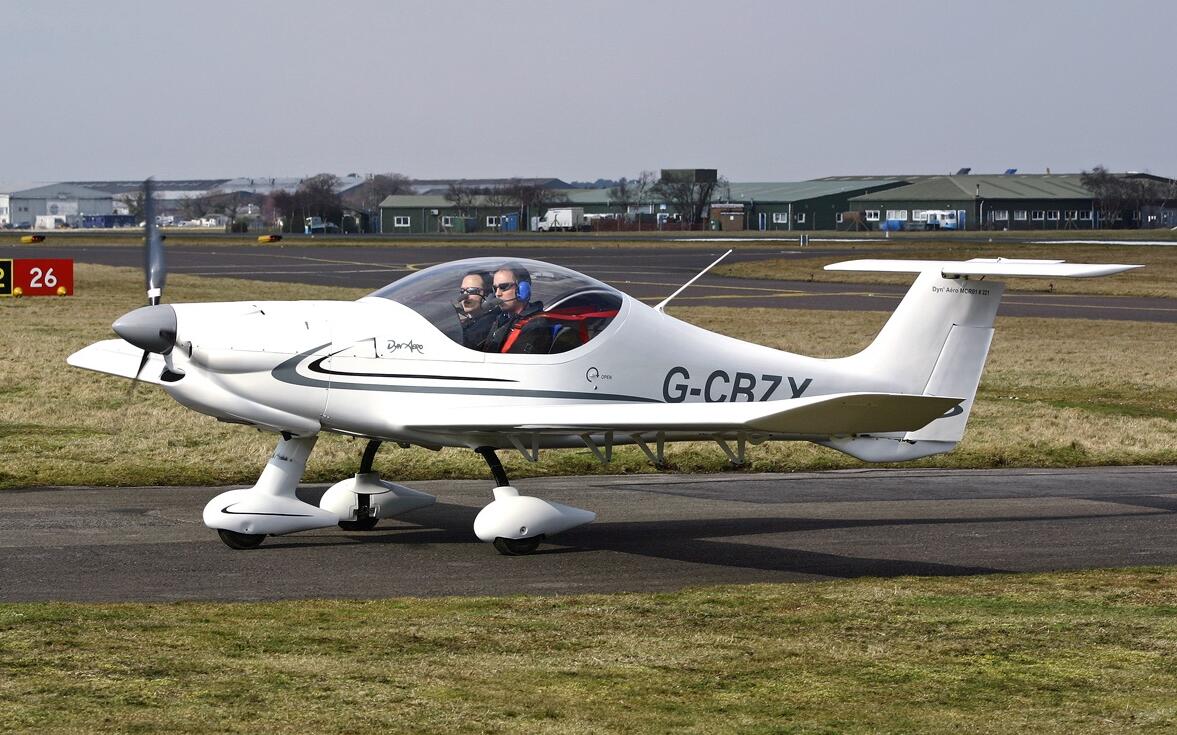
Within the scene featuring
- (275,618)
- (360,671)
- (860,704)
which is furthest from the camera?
(275,618)

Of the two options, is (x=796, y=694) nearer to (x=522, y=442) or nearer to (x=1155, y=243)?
(x=522, y=442)

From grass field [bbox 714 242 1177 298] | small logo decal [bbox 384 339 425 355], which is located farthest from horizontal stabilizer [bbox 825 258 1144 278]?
grass field [bbox 714 242 1177 298]

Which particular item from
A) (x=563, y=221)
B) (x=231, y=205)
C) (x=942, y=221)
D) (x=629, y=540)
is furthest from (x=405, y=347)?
(x=942, y=221)

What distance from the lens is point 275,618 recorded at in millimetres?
8859

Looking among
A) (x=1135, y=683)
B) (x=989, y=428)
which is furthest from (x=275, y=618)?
(x=989, y=428)

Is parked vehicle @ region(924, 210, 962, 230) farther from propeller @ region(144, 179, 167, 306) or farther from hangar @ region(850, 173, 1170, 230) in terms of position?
propeller @ region(144, 179, 167, 306)

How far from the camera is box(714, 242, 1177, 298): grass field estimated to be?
48.4 m

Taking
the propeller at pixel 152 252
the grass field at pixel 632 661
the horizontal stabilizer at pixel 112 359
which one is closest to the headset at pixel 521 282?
the grass field at pixel 632 661

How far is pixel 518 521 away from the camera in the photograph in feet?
36.7

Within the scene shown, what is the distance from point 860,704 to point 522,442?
503 centimetres

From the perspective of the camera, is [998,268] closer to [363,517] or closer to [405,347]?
[405,347]

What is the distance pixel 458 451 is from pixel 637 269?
4241 cm

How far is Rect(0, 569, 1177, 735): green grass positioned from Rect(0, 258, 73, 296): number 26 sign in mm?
32038

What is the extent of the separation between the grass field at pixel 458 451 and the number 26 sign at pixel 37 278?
33.9 feet
